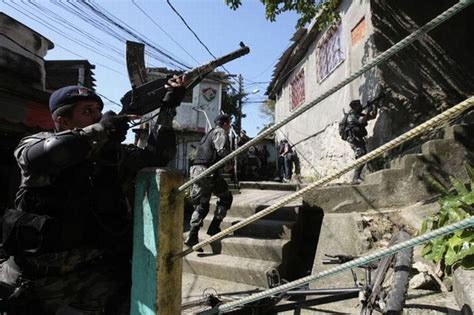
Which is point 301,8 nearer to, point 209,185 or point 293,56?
point 209,185

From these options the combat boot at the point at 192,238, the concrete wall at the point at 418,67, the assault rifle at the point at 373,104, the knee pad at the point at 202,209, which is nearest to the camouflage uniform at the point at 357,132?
the assault rifle at the point at 373,104

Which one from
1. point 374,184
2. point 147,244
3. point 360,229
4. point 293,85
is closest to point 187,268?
point 360,229

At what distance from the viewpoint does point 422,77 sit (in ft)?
22.7

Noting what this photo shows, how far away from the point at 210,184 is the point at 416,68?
494 cm

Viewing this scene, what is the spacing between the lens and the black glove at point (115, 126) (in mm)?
1826

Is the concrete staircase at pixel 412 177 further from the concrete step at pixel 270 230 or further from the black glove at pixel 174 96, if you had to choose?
the black glove at pixel 174 96

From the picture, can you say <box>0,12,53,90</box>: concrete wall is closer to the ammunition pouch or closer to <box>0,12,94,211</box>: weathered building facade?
<box>0,12,94,211</box>: weathered building facade

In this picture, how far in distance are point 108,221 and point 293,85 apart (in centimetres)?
1255

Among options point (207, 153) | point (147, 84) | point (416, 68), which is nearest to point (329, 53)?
point (416, 68)

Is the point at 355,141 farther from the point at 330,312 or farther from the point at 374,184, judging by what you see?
the point at 330,312

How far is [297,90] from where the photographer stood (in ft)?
43.3

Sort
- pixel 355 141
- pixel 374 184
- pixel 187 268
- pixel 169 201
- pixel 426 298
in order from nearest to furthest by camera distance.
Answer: pixel 169 201 < pixel 426 298 < pixel 374 184 < pixel 187 268 < pixel 355 141

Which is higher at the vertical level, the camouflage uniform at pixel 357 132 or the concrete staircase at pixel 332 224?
the camouflage uniform at pixel 357 132

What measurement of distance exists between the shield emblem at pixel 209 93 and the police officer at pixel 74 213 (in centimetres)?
2018
